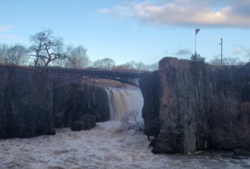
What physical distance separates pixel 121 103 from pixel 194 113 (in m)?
13.5

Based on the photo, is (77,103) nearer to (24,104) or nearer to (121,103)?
(121,103)

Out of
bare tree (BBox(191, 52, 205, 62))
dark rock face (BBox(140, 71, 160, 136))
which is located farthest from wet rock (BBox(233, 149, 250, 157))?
bare tree (BBox(191, 52, 205, 62))

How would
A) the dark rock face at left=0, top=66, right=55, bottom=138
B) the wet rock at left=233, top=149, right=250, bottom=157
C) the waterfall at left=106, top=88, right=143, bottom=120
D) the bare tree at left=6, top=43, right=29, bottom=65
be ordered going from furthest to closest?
the bare tree at left=6, top=43, right=29, bottom=65 → the waterfall at left=106, top=88, right=143, bottom=120 → the dark rock face at left=0, top=66, right=55, bottom=138 → the wet rock at left=233, top=149, right=250, bottom=157

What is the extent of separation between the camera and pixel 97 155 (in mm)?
20266

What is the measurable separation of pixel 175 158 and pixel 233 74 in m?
11.6

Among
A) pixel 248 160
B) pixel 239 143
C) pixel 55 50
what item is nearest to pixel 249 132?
pixel 239 143

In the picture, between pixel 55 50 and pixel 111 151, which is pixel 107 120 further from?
pixel 55 50

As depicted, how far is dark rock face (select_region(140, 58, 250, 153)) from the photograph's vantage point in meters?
21.2

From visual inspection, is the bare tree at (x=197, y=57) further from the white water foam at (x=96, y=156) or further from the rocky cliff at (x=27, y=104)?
the rocky cliff at (x=27, y=104)

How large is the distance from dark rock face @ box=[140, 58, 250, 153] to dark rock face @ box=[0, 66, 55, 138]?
29.7 ft

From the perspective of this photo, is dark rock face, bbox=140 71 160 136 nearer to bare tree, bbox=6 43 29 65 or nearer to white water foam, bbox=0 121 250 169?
white water foam, bbox=0 121 250 169

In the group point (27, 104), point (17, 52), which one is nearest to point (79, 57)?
point (17, 52)

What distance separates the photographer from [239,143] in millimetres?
21234

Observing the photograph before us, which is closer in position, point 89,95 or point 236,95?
point 236,95
